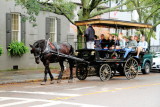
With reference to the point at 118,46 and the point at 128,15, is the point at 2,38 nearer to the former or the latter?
the point at 118,46

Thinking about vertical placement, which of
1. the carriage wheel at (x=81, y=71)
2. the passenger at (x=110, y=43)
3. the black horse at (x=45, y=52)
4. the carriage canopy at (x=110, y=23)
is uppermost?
the carriage canopy at (x=110, y=23)

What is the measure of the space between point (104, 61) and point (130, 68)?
1739mm

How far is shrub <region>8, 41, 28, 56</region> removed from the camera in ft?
73.1

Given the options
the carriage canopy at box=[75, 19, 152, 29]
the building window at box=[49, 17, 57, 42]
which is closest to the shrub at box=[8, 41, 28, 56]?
the building window at box=[49, 17, 57, 42]

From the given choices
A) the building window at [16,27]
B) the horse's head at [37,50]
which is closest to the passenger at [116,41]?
the horse's head at [37,50]

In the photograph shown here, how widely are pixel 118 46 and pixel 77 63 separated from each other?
7.66 ft

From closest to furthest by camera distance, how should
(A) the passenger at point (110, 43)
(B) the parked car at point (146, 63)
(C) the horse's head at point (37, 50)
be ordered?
1. (C) the horse's head at point (37, 50)
2. (A) the passenger at point (110, 43)
3. (B) the parked car at point (146, 63)

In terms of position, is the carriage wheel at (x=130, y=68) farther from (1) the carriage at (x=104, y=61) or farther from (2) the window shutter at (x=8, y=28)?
(2) the window shutter at (x=8, y=28)

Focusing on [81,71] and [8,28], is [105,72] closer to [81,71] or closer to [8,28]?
[81,71]

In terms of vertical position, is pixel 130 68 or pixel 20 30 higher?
pixel 20 30

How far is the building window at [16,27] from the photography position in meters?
22.9

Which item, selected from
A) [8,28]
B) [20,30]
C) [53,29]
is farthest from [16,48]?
[53,29]

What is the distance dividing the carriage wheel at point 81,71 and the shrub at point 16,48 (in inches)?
270

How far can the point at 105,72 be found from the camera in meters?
16.4
